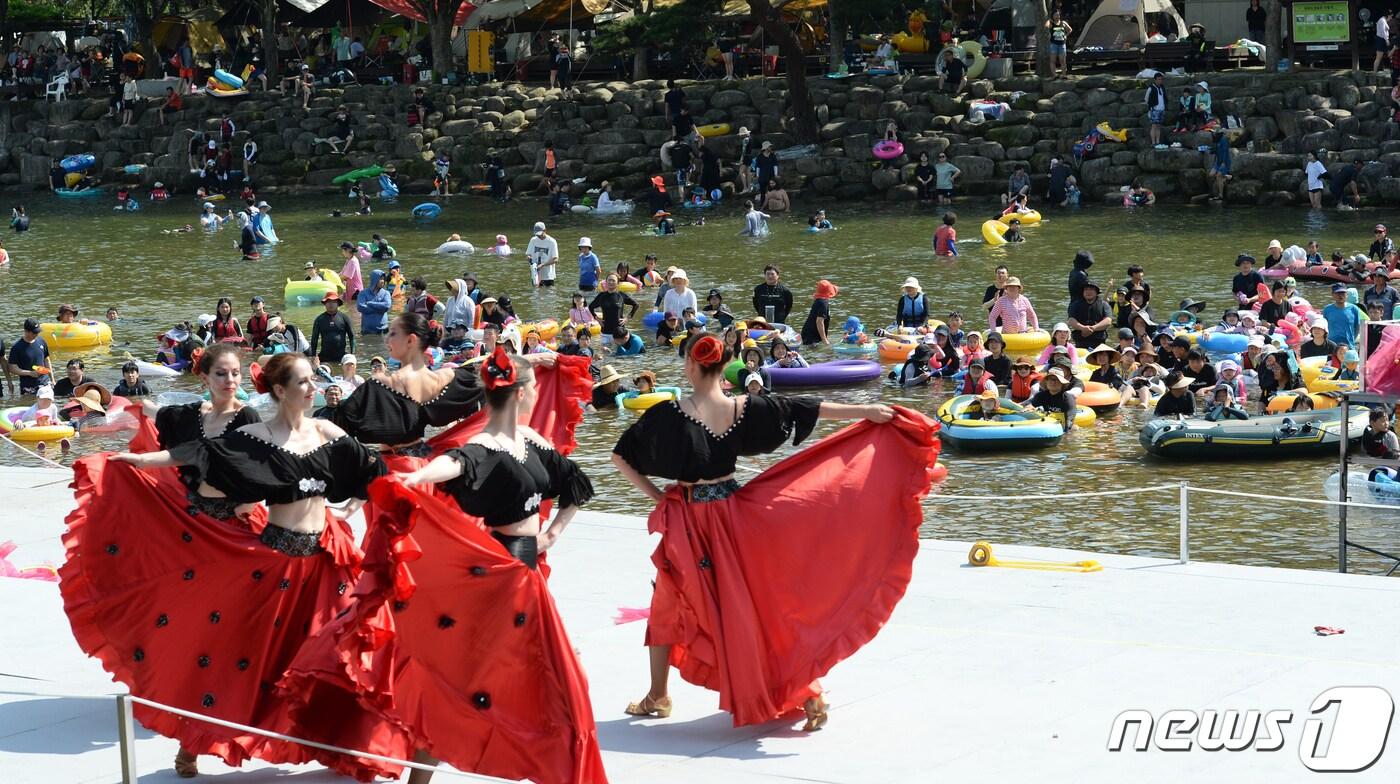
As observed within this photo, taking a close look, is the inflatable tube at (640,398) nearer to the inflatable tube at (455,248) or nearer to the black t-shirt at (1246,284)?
the black t-shirt at (1246,284)

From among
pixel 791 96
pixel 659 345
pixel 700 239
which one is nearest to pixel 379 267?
pixel 700 239

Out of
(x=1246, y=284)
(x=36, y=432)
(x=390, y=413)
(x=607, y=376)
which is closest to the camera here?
(x=390, y=413)

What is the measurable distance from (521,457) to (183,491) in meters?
1.58

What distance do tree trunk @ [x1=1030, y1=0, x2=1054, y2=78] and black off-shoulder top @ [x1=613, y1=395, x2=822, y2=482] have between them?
106ft

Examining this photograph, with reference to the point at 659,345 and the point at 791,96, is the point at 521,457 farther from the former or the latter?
the point at 791,96

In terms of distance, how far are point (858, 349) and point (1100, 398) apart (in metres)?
4.46

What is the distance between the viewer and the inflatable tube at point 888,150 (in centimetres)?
3809

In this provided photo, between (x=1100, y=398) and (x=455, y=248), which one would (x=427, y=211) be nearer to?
(x=455, y=248)

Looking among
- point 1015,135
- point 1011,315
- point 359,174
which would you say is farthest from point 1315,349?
point 359,174

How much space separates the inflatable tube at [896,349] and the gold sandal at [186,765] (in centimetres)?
1540

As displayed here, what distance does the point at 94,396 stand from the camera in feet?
54.4

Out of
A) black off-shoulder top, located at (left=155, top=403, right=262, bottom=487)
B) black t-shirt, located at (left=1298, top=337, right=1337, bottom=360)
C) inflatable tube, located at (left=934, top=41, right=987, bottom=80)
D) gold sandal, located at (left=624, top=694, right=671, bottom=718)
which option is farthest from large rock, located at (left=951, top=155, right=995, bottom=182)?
gold sandal, located at (left=624, top=694, right=671, bottom=718)

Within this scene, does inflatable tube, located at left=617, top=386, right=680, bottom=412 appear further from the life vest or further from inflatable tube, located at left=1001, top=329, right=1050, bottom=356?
inflatable tube, located at left=1001, top=329, right=1050, bottom=356

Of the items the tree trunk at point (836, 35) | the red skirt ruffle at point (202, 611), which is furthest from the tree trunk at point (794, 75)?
the red skirt ruffle at point (202, 611)
